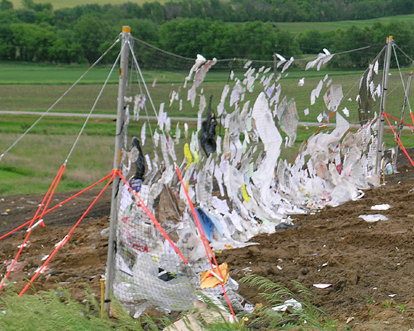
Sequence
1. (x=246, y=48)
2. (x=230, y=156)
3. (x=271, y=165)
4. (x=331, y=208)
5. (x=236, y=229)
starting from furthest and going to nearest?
(x=246, y=48) < (x=331, y=208) < (x=271, y=165) < (x=230, y=156) < (x=236, y=229)

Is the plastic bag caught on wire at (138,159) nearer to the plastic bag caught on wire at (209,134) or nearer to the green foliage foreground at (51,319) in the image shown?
the green foliage foreground at (51,319)

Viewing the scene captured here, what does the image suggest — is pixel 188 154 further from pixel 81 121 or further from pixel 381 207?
pixel 81 121

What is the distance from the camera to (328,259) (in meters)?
4.02

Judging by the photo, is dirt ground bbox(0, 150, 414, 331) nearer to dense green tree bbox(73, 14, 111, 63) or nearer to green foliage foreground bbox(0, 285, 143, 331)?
green foliage foreground bbox(0, 285, 143, 331)

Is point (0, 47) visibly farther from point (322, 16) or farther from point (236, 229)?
point (322, 16)

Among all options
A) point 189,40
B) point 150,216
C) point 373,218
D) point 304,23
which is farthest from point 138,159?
point 304,23

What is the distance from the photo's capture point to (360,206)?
19.6 ft

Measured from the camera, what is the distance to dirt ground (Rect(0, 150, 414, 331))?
3285 millimetres

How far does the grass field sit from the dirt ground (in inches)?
52.2

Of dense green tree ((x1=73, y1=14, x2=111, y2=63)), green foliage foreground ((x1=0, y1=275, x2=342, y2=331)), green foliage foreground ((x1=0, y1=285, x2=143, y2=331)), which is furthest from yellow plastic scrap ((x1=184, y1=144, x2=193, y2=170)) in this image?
dense green tree ((x1=73, y1=14, x2=111, y2=63))

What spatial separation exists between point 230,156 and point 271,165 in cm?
72

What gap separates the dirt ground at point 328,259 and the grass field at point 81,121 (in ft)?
4.35

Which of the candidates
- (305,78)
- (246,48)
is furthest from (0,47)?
(305,78)

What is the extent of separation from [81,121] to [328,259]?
17.8m
